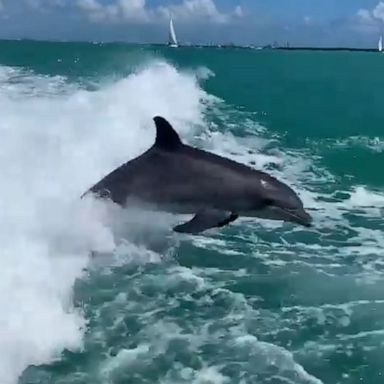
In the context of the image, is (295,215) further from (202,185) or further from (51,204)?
(51,204)

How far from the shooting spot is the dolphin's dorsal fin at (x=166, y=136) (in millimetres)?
10591

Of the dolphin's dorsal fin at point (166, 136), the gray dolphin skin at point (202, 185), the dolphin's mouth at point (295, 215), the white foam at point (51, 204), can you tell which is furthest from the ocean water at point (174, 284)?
the dolphin's dorsal fin at point (166, 136)

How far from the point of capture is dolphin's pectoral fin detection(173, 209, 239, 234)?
10078 millimetres

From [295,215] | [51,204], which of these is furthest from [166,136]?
[51,204]

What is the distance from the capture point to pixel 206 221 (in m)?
10.4

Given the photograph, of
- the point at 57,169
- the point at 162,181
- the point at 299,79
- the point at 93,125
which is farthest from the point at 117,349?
the point at 299,79

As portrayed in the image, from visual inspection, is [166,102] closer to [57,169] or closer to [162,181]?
[57,169]

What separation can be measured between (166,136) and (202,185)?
2.75 ft

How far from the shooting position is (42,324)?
8.37 m

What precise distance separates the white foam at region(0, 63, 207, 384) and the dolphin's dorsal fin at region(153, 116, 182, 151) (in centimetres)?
164

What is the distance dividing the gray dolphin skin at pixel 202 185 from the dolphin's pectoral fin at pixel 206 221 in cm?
1

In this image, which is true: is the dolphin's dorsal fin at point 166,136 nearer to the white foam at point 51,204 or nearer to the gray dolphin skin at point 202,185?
the gray dolphin skin at point 202,185

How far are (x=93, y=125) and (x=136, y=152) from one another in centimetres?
324

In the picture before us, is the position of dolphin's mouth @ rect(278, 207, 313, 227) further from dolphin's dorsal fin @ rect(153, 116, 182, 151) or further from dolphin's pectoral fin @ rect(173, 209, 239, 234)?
dolphin's dorsal fin @ rect(153, 116, 182, 151)
